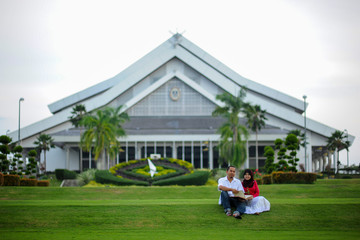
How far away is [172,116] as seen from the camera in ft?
172

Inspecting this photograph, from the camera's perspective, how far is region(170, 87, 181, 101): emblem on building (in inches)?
2055

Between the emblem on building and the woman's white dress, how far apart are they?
136 feet

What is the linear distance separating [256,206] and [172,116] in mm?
41833

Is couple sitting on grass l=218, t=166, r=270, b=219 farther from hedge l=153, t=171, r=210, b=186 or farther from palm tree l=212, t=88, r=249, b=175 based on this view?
palm tree l=212, t=88, r=249, b=175

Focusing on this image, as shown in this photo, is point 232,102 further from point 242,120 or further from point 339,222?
point 339,222

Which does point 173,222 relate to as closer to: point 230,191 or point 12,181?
point 230,191

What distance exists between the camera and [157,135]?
47125 millimetres

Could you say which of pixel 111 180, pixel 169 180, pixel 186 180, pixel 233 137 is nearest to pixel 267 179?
pixel 186 180

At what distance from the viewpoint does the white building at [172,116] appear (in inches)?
1898

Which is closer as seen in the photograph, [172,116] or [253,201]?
[253,201]

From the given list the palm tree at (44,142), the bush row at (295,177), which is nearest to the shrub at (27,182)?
the bush row at (295,177)

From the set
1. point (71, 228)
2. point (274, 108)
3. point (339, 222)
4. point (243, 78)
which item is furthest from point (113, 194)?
point (243, 78)

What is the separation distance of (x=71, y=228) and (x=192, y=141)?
122ft

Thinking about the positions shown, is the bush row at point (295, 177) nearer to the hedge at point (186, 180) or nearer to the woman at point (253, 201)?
the hedge at point (186, 180)
